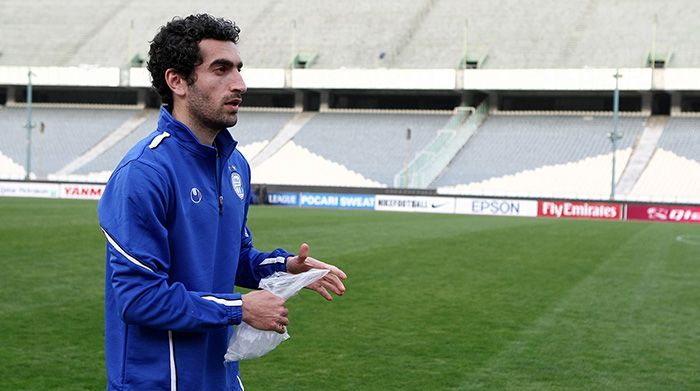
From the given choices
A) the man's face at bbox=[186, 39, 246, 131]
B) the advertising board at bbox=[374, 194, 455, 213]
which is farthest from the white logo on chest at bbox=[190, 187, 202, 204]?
the advertising board at bbox=[374, 194, 455, 213]

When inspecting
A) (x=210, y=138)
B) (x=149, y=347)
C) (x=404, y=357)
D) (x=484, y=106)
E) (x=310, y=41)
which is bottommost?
(x=404, y=357)

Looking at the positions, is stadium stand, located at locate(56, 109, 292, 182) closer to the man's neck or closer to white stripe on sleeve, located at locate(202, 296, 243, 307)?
the man's neck

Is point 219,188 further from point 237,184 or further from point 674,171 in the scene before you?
point 674,171

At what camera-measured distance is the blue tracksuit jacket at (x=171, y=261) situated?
2.95 metres

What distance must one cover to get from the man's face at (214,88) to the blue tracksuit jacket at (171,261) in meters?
0.09

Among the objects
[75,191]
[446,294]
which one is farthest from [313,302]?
[75,191]

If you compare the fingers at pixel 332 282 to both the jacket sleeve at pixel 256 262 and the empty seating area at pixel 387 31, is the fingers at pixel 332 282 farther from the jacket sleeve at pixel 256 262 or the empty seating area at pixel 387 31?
the empty seating area at pixel 387 31

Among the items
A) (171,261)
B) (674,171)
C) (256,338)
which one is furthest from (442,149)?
(171,261)

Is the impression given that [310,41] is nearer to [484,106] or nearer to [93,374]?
[484,106]

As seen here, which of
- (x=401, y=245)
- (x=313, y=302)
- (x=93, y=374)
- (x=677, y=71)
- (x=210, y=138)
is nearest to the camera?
(x=210, y=138)

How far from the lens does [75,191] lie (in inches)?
1668

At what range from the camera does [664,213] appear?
37688mm

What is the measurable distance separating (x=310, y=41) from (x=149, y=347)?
55.4 m

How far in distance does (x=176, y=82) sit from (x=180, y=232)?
530 millimetres
